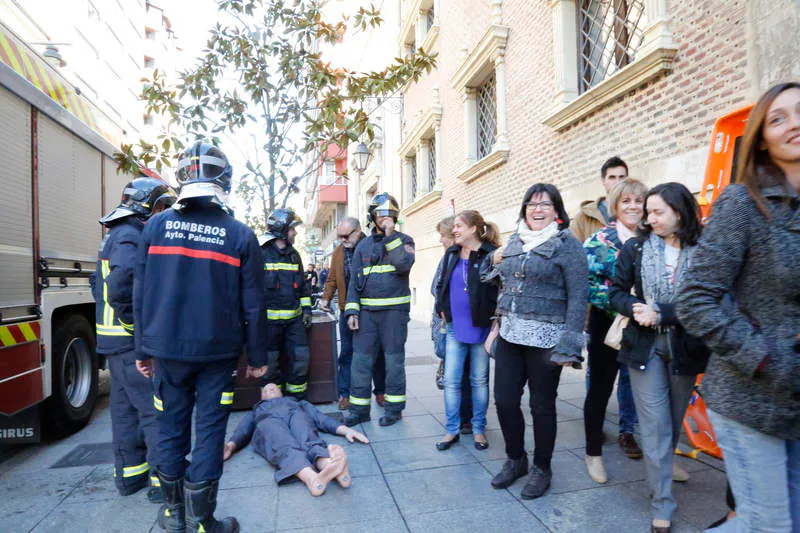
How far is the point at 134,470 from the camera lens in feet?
10.7

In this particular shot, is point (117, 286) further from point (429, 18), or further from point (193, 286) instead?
point (429, 18)

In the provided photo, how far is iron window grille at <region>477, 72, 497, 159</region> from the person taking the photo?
→ 30.9 feet

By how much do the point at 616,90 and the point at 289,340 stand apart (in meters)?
4.50

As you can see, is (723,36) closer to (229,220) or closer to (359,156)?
(229,220)

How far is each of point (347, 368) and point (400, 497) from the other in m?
2.46

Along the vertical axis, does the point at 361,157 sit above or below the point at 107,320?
above

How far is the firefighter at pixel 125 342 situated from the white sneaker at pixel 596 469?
286 centimetres

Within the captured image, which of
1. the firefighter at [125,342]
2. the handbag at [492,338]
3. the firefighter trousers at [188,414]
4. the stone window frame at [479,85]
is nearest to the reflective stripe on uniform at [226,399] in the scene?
the firefighter trousers at [188,414]

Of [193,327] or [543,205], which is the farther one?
[543,205]

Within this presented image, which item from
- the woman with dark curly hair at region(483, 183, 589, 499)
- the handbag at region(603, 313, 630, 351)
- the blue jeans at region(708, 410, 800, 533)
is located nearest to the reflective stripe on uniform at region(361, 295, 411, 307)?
the woman with dark curly hair at region(483, 183, 589, 499)

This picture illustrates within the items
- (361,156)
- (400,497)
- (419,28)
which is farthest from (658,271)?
(419,28)

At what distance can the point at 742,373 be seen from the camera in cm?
147

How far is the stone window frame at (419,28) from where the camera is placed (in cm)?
1236

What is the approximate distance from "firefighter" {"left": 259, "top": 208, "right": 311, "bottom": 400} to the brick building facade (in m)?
3.71
